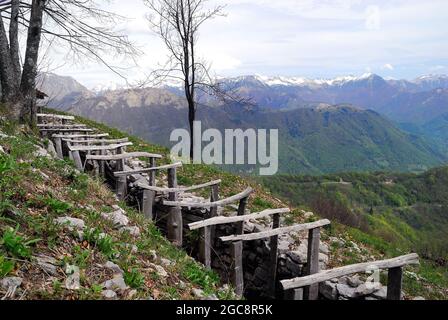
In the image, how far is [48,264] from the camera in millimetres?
5023

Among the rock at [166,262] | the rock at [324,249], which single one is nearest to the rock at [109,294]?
the rock at [166,262]

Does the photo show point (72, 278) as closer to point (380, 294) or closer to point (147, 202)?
point (147, 202)

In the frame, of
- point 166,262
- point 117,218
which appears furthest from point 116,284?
point 117,218

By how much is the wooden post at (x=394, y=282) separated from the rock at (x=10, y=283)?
7629 millimetres

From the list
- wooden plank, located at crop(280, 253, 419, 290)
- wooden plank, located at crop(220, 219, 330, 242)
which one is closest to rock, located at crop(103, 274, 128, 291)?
wooden plank, located at crop(280, 253, 419, 290)

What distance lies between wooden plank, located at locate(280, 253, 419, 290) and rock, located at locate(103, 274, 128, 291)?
347cm

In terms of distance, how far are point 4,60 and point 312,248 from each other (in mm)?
12340

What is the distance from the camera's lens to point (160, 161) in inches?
769

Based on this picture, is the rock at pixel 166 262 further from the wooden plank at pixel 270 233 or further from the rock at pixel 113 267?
the wooden plank at pixel 270 233

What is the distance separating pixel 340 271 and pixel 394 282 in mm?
1585

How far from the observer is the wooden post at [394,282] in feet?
30.0
